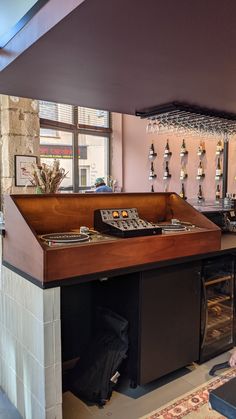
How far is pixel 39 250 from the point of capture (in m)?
1.59

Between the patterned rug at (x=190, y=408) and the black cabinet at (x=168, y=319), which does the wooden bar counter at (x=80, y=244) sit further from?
the patterned rug at (x=190, y=408)

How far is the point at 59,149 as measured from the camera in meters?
7.31

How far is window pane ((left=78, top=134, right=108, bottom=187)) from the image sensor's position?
25.5 feet

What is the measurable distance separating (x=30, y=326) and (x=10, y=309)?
30cm

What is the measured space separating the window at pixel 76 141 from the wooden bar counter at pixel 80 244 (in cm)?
456

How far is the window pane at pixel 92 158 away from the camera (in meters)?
7.78

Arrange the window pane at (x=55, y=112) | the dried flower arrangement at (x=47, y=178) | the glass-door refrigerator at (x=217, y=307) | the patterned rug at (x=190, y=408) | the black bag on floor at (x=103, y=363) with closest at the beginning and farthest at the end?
the patterned rug at (x=190, y=408) → the black bag on floor at (x=103, y=363) → the dried flower arrangement at (x=47, y=178) → the glass-door refrigerator at (x=217, y=307) → the window pane at (x=55, y=112)

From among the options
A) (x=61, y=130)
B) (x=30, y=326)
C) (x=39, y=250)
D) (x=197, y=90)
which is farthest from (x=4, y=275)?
(x=61, y=130)

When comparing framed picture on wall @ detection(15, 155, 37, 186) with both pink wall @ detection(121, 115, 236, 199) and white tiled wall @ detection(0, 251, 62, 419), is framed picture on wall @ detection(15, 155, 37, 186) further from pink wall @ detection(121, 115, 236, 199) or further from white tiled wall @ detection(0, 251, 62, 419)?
white tiled wall @ detection(0, 251, 62, 419)

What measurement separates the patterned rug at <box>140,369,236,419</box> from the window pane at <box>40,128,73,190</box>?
5.23 metres

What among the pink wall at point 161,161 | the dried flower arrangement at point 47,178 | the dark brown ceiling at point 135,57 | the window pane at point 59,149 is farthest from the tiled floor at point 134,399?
the window pane at point 59,149

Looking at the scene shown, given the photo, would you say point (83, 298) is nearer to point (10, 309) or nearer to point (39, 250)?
point (10, 309)

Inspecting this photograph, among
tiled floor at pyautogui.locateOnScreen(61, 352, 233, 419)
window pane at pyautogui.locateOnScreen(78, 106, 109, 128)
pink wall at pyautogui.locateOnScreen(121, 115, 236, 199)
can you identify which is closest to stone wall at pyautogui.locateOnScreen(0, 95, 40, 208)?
window pane at pyautogui.locateOnScreen(78, 106, 109, 128)

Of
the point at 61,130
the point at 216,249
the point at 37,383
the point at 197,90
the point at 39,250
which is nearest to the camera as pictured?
the point at 39,250
